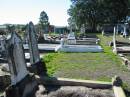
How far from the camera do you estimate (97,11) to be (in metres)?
69.6

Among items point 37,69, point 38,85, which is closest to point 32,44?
point 37,69

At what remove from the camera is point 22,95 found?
7781mm

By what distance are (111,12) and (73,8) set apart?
1036cm

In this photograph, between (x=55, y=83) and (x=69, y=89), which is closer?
(x=69, y=89)

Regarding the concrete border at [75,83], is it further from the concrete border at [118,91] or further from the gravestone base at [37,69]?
the gravestone base at [37,69]

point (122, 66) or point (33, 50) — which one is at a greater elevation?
point (33, 50)

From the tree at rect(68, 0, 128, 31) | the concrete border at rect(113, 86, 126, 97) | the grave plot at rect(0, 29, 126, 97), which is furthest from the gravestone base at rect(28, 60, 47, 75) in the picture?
the tree at rect(68, 0, 128, 31)

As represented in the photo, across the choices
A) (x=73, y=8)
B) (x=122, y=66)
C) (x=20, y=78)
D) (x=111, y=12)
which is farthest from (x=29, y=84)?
(x=73, y=8)

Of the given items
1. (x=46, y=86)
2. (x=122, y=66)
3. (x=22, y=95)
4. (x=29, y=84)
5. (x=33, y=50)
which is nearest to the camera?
(x=22, y=95)

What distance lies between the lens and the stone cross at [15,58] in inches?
304

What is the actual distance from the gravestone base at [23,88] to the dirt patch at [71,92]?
0.70 ft

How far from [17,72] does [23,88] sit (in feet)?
1.46

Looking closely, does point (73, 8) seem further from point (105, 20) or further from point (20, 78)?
point (20, 78)

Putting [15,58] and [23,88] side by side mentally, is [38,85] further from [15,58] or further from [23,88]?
[15,58]
